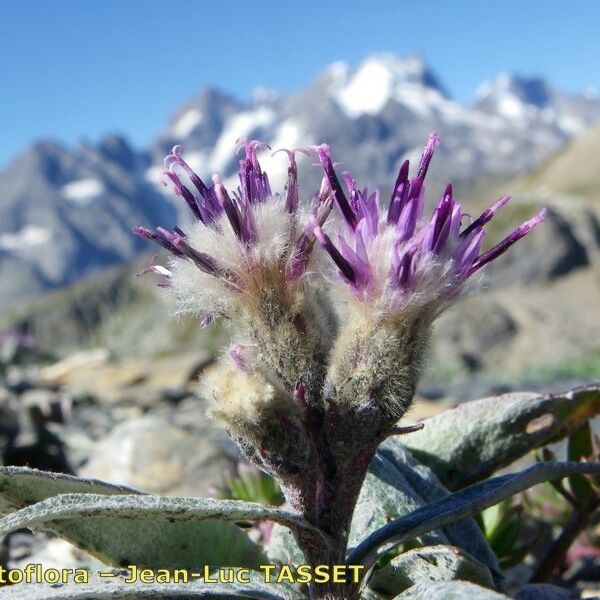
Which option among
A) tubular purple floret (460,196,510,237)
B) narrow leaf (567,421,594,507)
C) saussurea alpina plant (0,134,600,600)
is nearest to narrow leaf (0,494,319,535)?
saussurea alpina plant (0,134,600,600)

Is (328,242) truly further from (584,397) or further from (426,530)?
(584,397)

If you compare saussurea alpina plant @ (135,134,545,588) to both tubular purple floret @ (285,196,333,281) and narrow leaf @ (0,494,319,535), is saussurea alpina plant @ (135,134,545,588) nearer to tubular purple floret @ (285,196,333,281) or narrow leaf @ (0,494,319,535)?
tubular purple floret @ (285,196,333,281)

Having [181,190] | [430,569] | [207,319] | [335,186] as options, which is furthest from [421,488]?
[181,190]

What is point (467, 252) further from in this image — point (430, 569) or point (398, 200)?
point (430, 569)

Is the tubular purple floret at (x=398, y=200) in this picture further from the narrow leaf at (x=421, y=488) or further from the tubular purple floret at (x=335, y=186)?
the narrow leaf at (x=421, y=488)

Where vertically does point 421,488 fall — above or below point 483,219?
below

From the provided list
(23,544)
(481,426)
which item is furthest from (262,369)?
(23,544)
